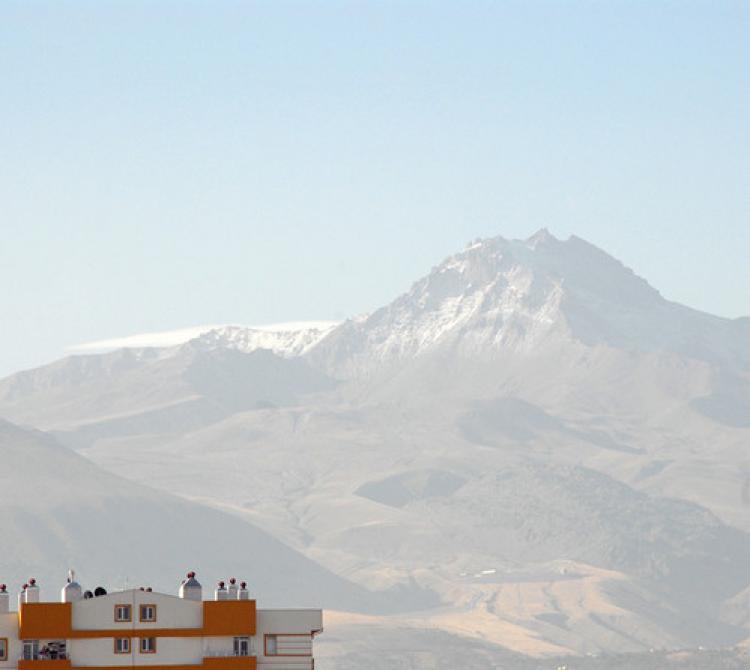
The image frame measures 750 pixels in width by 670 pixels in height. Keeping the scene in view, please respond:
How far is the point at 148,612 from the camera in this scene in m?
75.8

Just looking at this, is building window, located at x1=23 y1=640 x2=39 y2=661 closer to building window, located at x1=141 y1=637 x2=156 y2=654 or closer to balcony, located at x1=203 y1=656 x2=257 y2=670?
building window, located at x1=141 y1=637 x2=156 y2=654

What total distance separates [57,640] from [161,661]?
344 cm

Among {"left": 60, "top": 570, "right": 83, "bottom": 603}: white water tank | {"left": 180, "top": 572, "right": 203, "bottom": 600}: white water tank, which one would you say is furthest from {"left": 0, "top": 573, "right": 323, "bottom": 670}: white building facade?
{"left": 180, "top": 572, "right": 203, "bottom": 600}: white water tank

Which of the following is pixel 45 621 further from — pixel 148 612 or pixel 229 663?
pixel 229 663

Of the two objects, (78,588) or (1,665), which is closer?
(1,665)

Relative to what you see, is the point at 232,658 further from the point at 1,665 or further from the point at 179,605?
the point at 1,665

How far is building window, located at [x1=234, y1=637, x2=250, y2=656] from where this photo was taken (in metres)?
75.6

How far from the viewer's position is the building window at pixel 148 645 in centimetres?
7512

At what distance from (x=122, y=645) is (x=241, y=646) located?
388 centimetres

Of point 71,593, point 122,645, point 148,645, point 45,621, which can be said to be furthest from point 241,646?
point 71,593

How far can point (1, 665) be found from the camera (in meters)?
73.5

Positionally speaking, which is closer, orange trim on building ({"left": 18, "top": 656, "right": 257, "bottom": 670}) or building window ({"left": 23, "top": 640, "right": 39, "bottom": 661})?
orange trim on building ({"left": 18, "top": 656, "right": 257, "bottom": 670})

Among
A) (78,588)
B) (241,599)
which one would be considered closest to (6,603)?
(78,588)

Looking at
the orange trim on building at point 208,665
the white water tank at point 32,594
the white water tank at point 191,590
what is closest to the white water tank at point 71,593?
the white water tank at point 32,594
